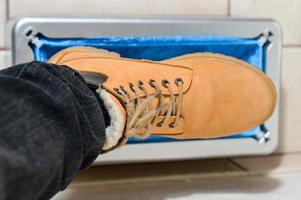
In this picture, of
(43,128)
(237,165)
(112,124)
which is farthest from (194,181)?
(43,128)

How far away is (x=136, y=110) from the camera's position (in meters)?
0.62

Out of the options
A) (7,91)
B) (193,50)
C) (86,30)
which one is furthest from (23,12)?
(7,91)

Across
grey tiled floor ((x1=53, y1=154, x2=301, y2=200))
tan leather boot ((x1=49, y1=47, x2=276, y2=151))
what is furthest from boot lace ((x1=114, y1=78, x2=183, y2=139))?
grey tiled floor ((x1=53, y1=154, x2=301, y2=200))

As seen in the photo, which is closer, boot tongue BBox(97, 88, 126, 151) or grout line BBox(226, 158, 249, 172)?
boot tongue BBox(97, 88, 126, 151)

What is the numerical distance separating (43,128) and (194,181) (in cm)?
38

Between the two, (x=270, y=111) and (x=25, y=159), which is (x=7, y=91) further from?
(x=270, y=111)

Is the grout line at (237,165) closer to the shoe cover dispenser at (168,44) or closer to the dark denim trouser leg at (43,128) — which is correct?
the shoe cover dispenser at (168,44)

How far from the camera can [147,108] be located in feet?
2.08

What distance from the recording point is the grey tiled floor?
701 millimetres

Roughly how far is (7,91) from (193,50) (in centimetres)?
36

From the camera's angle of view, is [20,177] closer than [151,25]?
Yes

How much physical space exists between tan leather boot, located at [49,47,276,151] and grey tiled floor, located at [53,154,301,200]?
0.08 meters

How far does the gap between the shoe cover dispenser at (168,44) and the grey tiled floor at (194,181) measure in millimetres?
40

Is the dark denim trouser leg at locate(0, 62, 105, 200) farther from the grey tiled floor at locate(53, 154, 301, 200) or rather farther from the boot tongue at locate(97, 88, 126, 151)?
the grey tiled floor at locate(53, 154, 301, 200)
